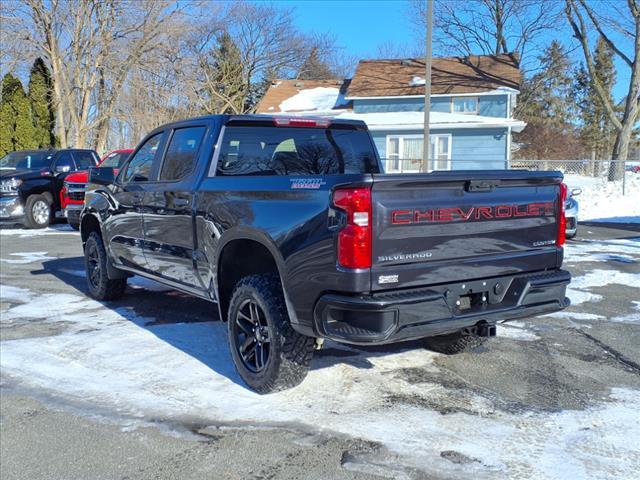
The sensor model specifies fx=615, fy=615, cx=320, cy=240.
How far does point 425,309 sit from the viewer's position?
3605 mm

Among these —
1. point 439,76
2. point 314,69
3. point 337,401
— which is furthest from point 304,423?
point 314,69

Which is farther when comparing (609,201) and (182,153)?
(609,201)

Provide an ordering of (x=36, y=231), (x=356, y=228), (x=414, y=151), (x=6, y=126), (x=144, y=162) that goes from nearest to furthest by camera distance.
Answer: (x=356, y=228) → (x=144, y=162) → (x=36, y=231) → (x=414, y=151) → (x=6, y=126)

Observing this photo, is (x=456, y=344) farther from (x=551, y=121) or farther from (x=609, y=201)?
(x=551, y=121)

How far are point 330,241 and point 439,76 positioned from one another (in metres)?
25.9

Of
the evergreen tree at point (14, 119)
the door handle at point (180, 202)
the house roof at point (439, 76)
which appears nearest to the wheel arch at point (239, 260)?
the door handle at point (180, 202)

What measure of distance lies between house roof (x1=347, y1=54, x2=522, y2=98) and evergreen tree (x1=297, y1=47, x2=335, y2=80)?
11.5 m

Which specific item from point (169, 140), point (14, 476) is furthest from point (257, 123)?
point (14, 476)

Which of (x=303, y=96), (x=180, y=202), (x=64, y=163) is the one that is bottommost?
(x=180, y=202)

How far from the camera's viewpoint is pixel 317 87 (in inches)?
1250

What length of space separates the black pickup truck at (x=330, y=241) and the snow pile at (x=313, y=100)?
76.1 feet

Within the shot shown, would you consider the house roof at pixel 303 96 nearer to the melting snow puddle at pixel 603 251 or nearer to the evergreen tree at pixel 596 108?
the melting snow puddle at pixel 603 251

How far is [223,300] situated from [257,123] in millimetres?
1504

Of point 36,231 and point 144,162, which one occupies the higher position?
point 144,162
